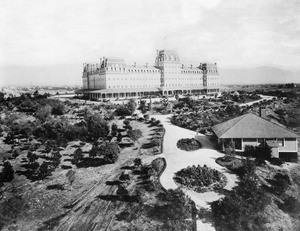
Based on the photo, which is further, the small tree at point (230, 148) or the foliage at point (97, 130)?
the foliage at point (97, 130)

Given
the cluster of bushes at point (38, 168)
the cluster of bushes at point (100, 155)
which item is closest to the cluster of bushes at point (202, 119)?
the cluster of bushes at point (100, 155)

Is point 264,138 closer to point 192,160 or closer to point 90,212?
point 192,160

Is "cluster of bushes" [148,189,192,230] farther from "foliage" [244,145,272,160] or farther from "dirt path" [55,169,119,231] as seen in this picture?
"foliage" [244,145,272,160]

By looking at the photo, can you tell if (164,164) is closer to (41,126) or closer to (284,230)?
(284,230)

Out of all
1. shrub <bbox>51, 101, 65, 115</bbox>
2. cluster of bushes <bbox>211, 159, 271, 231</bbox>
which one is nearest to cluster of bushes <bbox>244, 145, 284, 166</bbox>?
cluster of bushes <bbox>211, 159, 271, 231</bbox>

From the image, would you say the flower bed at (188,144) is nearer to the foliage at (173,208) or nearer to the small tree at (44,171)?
the foliage at (173,208)

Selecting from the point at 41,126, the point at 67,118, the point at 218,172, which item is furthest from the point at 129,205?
the point at 67,118

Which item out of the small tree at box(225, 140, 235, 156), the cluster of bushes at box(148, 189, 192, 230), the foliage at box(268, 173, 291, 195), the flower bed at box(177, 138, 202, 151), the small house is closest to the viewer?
the cluster of bushes at box(148, 189, 192, 230)
